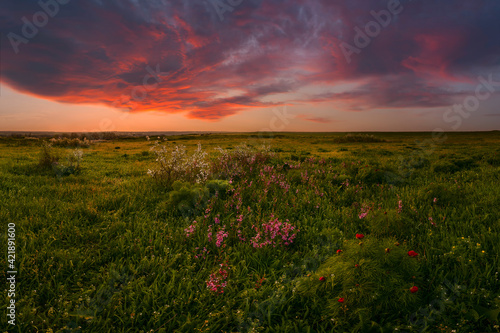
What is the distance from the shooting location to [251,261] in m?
3.98

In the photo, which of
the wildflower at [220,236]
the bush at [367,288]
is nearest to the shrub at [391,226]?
the bush at [367,288]

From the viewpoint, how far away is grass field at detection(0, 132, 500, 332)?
2820mm

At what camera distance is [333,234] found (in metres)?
4.57

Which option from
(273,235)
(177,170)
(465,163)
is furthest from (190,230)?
(465,163)

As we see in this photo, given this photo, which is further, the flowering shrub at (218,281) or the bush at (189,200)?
the bush at (189,200)

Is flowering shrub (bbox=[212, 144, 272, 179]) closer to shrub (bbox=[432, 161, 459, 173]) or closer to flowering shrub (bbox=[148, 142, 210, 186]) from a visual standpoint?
flowering shrub (bbox=[148, 142, 210, 186])

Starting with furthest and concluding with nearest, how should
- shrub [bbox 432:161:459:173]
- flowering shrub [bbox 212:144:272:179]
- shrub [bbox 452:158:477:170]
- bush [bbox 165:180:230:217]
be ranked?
1. shrub [bbox 452:158:477:170]
2. shrub [bbox 432:161:459:173]
3. flowering shrub [bbox 212:144:272:179]
4. bush [bbox 165:180:230:217]

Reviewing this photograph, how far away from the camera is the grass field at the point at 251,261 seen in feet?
9.25

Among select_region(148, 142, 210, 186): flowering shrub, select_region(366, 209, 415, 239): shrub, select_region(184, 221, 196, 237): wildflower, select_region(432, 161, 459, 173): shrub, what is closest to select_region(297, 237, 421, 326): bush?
select_region(366, 209, 415, 239): shrub

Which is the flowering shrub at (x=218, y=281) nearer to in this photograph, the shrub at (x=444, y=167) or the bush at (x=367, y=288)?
the bush at (x=367, y=288)

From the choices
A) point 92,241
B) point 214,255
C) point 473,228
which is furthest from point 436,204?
point 92,241

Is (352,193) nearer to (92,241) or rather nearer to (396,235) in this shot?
(396,235)

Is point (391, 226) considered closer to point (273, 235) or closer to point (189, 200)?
point (273, 235)

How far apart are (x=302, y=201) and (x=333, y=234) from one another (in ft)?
5.48
